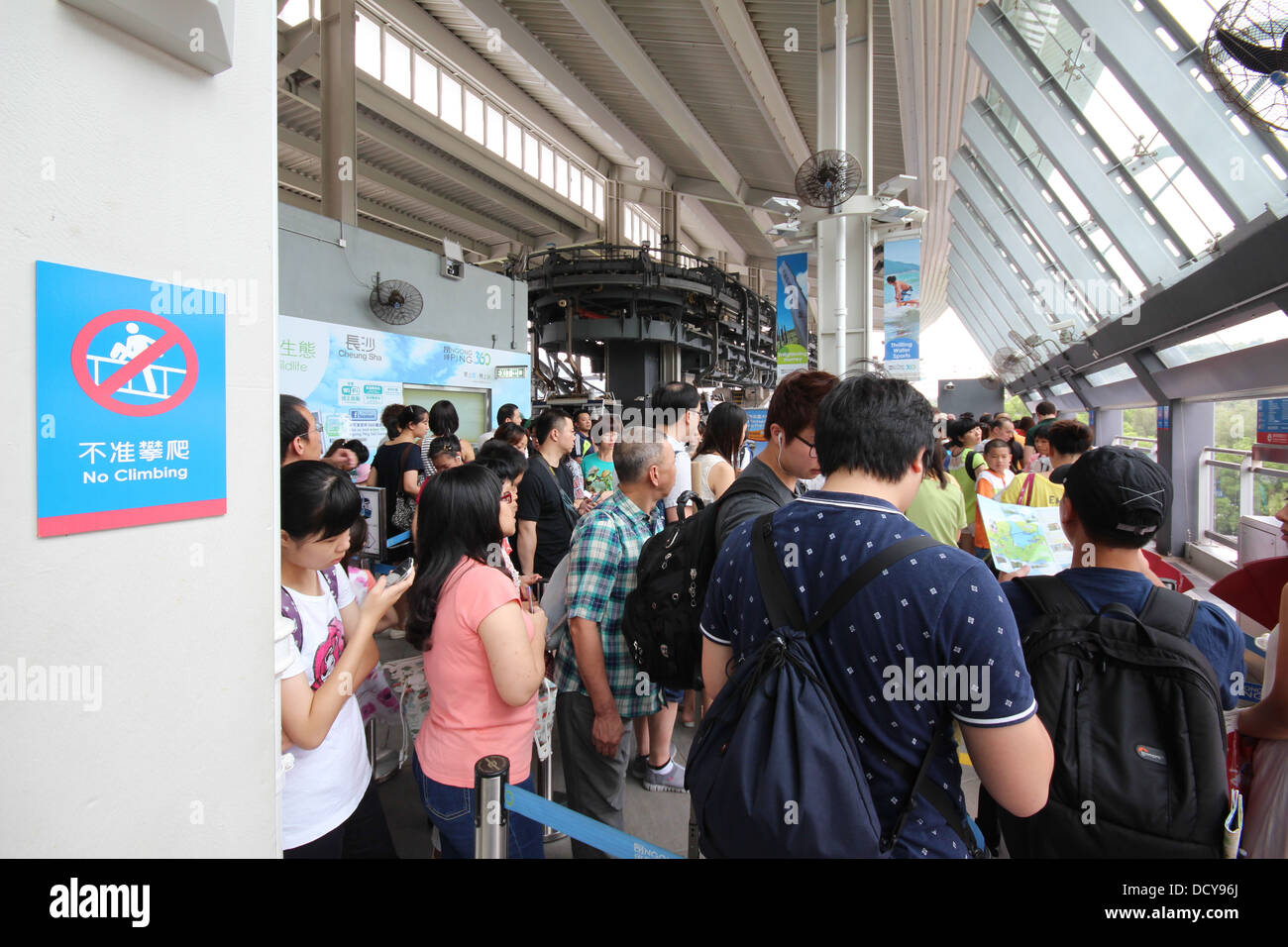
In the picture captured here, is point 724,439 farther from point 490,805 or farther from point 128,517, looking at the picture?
point 128,517

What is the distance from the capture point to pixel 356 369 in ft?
25.8

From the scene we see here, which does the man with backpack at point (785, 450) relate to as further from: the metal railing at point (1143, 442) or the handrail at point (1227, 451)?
the metal railing at point (1143, 442)

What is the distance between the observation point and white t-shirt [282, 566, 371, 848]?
1518mm

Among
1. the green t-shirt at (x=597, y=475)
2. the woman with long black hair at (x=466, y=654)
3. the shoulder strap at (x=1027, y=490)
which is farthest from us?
the green t-shirt at (x=597, y=475)

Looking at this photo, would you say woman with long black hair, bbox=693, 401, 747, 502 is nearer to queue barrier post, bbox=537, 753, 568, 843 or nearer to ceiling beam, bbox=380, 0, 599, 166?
queue barrier post, bbox=537, 753, 568, 843

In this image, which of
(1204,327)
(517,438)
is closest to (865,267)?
(1204,327)

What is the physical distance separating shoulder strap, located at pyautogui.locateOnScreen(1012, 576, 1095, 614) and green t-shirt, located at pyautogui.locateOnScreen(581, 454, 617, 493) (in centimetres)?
382

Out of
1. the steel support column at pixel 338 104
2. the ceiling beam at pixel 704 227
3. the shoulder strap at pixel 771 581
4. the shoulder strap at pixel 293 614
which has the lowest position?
the shoulder strap at pixel 293 614

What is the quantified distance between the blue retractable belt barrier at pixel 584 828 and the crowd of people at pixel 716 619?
382mm

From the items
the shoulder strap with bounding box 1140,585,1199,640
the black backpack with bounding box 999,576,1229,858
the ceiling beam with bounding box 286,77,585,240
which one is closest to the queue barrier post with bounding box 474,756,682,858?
the black backpack with bounding box 999,576,1229,858

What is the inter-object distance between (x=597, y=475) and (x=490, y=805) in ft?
13.0

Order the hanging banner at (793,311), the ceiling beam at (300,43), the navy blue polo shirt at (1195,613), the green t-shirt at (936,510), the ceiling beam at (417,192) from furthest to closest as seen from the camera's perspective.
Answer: the ceiling beam at (417,192)
the ceiling beam at (300,43)
the hanging banner at (793,311)
the green t-shirt at (936,510)
the navy blue polo shirt at (1195,613)

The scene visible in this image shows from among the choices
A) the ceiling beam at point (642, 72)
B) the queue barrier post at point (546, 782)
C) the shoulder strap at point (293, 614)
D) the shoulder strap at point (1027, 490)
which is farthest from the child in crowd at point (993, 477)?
the ceiling beam at point (642, 72)

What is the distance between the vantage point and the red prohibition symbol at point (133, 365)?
99 cm
